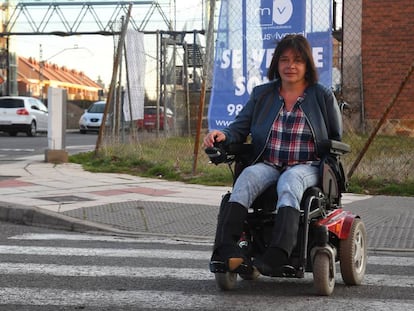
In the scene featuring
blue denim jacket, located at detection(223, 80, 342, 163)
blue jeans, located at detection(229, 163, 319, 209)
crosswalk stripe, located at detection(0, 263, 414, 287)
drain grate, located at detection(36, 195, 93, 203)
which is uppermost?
blue denim jacket, located at detection(223, 80, 342, 163)

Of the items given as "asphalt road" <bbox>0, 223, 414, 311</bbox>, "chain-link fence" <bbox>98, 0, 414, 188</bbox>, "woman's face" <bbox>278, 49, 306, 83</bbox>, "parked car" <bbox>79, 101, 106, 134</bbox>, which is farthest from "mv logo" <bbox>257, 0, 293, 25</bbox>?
"parked car" <bbox>79, 101, 106, 134</bbox>

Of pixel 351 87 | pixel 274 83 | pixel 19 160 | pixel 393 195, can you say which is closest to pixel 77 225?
pixel 274 83

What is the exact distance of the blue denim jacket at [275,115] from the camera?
17.8 feet

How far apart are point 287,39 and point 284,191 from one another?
116 centimetres

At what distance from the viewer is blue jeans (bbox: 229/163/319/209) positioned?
497cm

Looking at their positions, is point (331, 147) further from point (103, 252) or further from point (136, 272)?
point (103, 252)

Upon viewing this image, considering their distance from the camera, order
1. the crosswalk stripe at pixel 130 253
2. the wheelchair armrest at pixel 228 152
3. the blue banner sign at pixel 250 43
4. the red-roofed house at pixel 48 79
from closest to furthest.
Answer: the wheelchair armrest at pixel 228 152 < the crosswalk stripe at pixel 130 253 < the blue banner sign at pixel 250 43 < the red-roofed house at pixel 48 79

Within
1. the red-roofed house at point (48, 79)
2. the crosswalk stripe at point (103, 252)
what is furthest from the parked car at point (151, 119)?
the red-roofed house at point (48, 79)

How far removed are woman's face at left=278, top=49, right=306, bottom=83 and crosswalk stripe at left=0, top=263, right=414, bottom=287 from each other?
1.43 metres

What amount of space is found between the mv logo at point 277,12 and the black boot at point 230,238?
6.16 metres

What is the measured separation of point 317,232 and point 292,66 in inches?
47.3

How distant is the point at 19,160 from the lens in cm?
1609

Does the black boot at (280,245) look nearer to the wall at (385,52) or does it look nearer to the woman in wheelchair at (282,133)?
the woman in wheelchair at (282,133)

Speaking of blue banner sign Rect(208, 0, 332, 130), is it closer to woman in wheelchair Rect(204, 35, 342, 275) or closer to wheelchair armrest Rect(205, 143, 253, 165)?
woman in wheelchair Rect(204, 35, 342, 275)
